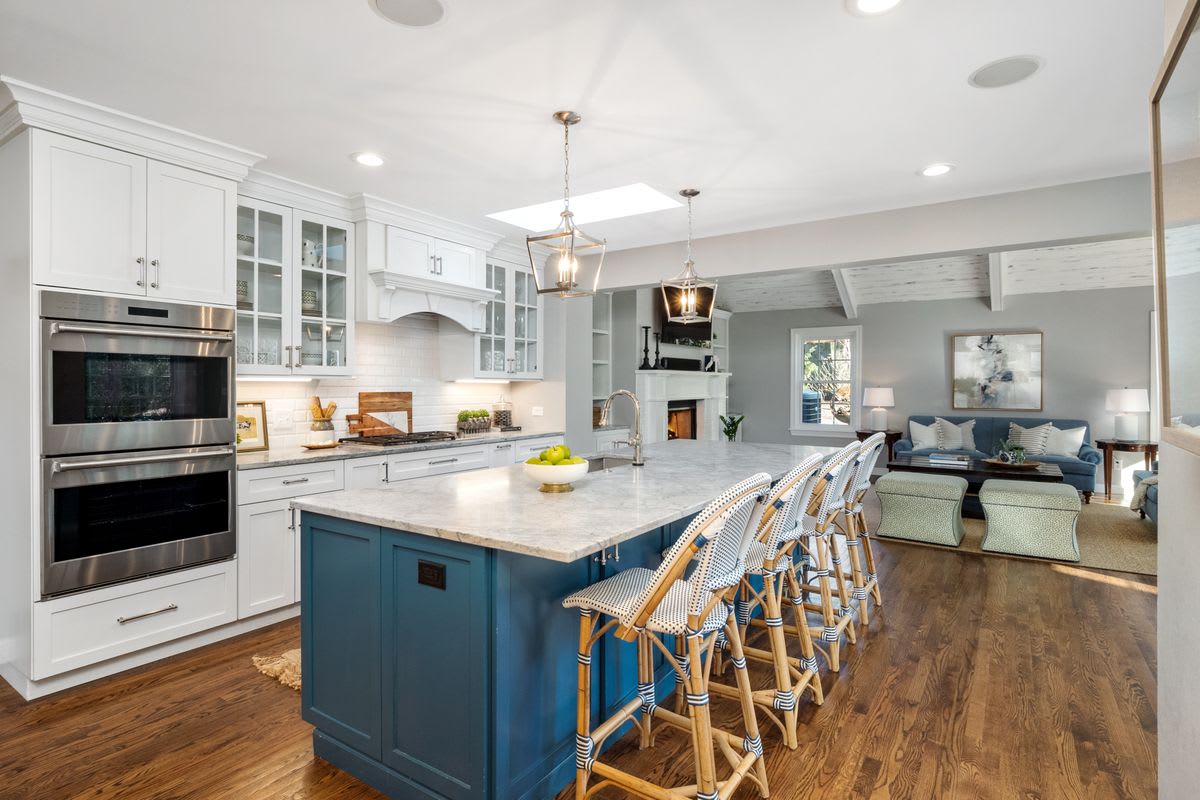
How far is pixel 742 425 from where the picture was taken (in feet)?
31.9

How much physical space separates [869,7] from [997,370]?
284 inches

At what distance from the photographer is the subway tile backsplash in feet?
13.1

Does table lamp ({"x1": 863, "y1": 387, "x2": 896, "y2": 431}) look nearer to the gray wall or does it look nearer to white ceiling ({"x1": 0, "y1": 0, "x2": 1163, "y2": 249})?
the gray wall

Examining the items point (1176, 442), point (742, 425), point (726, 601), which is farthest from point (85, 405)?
point (742, 425)

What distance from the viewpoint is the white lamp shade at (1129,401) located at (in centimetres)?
676

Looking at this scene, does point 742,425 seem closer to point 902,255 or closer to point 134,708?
point 902,255

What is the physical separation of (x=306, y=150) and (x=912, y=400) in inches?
307

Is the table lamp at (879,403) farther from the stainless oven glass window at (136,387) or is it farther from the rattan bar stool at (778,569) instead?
the stainless oven glass window at (136,387)

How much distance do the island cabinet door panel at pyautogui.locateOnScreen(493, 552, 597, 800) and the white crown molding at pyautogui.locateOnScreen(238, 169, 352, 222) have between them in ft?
9.42

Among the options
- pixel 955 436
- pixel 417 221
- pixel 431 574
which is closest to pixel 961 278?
pixel 955 436

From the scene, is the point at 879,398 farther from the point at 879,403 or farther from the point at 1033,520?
the point at 1033,520

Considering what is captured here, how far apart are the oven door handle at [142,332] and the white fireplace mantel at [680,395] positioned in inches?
172

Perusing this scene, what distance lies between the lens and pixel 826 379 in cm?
912

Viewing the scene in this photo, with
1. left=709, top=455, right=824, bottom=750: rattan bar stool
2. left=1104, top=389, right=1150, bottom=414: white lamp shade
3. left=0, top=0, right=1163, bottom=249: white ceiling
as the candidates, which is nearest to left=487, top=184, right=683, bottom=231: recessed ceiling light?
left=0, top=0, right=1163, bottom=249: white ceiling
